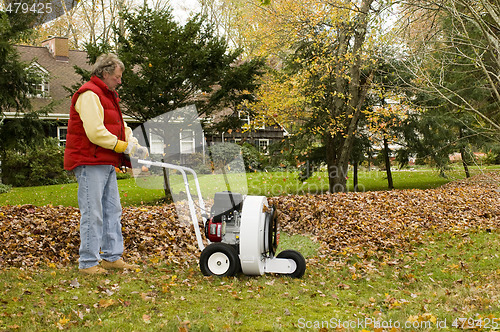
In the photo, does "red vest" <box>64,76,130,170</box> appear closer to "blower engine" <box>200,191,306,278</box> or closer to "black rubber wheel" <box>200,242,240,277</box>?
"blower engine" <box>200,191,306,278</box>

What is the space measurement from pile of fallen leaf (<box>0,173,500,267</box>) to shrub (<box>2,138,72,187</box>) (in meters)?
11.9

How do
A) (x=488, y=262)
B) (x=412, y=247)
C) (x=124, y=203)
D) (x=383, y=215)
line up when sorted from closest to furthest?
1. (x=488, y=262)
2. (x=412, y=247)
3. (x=383, y=215)
4. (x=124, y=203)

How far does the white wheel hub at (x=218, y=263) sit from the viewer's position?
191 inches

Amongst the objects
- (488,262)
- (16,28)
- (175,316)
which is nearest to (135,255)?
(175,316)

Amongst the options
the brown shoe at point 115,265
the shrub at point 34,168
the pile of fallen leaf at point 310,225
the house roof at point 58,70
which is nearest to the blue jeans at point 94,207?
the brown shoe at point 115,265

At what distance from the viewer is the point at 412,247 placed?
7.13m

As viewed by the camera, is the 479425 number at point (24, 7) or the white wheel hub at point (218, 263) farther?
the 479425 number at point (24, 7)

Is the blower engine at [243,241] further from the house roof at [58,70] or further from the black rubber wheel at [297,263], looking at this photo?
the house roof at [58,70]

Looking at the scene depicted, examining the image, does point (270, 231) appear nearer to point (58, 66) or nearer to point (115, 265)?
point (115, 265)

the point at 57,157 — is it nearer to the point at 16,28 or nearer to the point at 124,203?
the point at 124,203

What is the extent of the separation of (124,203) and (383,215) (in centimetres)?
742

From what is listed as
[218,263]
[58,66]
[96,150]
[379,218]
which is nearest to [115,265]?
[218,263]

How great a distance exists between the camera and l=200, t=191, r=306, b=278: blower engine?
4582 millimetres

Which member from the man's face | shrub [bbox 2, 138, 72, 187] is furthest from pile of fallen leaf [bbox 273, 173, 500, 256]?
shrub [bbox 2, 138, 72, 187]
